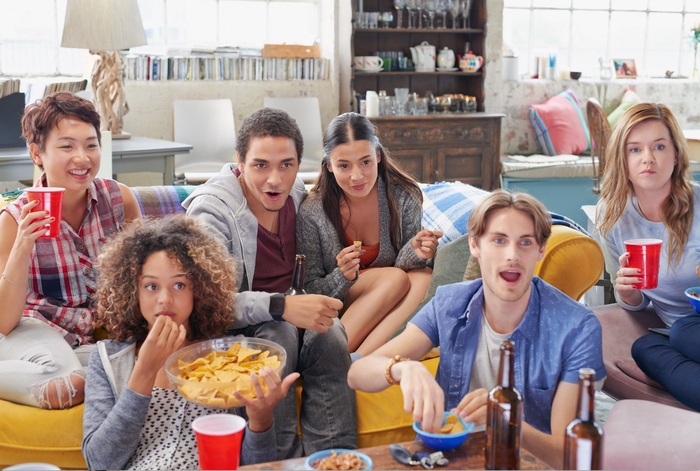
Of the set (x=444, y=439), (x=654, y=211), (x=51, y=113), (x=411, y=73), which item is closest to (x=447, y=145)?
(x=411, y=73)

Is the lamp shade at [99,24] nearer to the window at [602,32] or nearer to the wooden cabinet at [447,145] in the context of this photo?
the wooden cabinet at [447,145]

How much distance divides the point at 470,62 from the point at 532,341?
527cm

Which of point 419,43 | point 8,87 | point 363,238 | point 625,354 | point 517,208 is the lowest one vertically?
point 625,354

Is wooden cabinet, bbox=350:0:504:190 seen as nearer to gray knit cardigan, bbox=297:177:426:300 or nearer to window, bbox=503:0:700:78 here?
window, bbox=503:0:700:78

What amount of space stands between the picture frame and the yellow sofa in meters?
5.46

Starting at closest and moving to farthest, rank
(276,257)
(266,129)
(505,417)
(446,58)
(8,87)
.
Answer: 1. (505,417)
2. (266,129)
3. (276,257)
4. (8,87)
5. (446,58)

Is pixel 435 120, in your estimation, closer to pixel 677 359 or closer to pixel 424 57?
pixel 424 57

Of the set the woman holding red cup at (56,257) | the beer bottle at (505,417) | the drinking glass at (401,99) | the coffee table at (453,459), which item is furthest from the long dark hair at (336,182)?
the drinking glass at (401,99)

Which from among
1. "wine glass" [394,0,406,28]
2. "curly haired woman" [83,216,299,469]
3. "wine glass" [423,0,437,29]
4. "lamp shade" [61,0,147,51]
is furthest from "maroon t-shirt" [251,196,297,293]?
"wine glass" [423,0,437,29]

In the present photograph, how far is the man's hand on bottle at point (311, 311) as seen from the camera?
2.23 meters

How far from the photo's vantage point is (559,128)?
7129 mm

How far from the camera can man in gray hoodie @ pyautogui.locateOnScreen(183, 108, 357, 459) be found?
225 cm

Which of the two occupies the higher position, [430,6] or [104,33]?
[430,6]

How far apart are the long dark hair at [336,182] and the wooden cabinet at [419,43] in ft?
12.4
